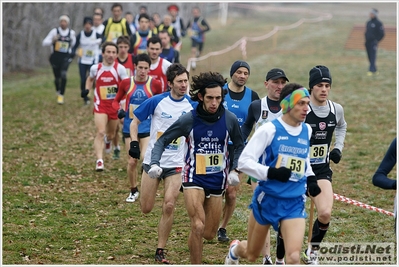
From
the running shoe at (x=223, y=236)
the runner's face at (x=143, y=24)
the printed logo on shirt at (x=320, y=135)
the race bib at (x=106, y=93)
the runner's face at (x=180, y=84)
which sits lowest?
the running shoe at (x=223, y=236)

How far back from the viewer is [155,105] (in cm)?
891

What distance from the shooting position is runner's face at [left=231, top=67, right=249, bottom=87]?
9.05m

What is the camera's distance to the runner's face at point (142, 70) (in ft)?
34.6

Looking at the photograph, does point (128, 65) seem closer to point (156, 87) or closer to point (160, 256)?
point (156, 87)

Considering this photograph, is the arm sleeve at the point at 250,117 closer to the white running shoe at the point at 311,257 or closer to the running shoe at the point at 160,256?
the white running shoe at the point at 311,257

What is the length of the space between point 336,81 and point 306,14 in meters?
34.4

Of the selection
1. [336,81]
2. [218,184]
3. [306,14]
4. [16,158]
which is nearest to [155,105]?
[218,184]

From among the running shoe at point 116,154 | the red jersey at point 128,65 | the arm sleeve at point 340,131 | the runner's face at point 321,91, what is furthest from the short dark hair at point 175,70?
the running shoe at point 116,154

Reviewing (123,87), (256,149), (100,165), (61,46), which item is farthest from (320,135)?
(61,46)

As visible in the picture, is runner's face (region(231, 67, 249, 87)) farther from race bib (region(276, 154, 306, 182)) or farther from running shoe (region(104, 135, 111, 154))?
running shoe (region(104, 135, 111, 154))

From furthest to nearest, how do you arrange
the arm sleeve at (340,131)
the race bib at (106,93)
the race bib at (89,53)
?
the race bib at (89,53) < the race bib at (106,93) < the arm sleeve at (340,131)

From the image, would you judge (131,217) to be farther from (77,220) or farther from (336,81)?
(336,81)

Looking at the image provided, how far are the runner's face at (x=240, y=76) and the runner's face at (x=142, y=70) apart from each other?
6.00 feet

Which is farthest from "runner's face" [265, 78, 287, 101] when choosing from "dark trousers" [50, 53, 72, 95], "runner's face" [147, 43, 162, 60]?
"dark trousers" [50, 53, 72, 95]
